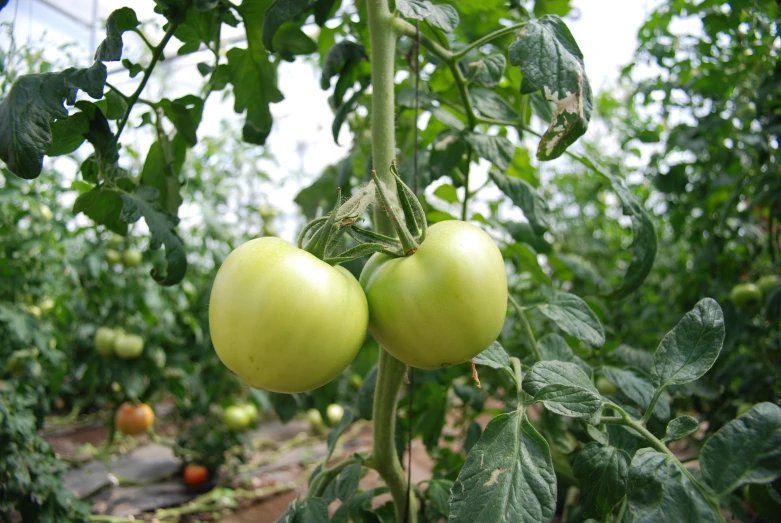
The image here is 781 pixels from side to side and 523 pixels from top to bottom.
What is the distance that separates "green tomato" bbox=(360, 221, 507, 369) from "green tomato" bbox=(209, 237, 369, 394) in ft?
0.10

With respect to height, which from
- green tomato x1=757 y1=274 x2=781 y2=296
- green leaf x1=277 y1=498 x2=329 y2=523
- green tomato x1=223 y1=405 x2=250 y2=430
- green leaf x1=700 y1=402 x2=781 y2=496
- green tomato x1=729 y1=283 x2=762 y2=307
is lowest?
green tomato x1=223 y1=405 x2=250 y2=430

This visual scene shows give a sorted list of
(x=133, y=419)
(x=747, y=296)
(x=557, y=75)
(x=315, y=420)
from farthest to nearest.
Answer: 1. (x=315, y=420)
2. (x=133, y=419)
3. (x=747, y=296)
4. (x=557, y=75)

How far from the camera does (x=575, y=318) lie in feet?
2.14

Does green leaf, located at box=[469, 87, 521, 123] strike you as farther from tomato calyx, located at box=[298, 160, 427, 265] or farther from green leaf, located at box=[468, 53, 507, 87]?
tomato calyx, located at box=[298, 160, 427, 265]

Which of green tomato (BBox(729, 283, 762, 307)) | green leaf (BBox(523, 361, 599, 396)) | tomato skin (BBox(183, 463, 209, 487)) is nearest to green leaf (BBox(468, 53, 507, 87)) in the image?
green leaf (BBox(523, 361, 599, 396))

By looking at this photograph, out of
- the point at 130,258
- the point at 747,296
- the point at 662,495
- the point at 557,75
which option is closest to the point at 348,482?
the point at 662,495

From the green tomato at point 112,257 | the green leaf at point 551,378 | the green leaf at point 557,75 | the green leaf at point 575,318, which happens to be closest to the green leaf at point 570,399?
the green leaf at point 551,378

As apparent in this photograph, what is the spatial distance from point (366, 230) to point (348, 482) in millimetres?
382

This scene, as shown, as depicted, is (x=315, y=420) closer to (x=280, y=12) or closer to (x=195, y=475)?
(x=195, y=475)

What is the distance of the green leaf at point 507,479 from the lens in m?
0.43

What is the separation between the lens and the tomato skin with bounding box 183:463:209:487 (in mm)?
2063

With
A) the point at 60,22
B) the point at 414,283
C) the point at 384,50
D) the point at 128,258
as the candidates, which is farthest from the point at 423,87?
the point at 60,22

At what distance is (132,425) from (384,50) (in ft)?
6.10

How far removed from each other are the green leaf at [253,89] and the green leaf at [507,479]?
0.60 metres
